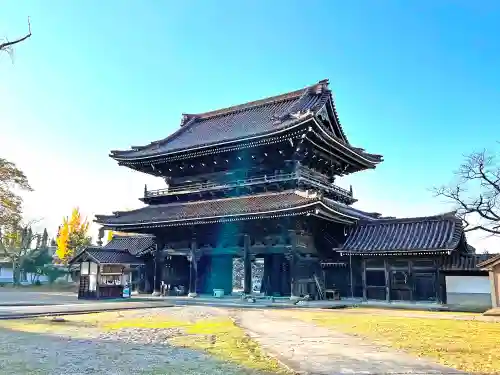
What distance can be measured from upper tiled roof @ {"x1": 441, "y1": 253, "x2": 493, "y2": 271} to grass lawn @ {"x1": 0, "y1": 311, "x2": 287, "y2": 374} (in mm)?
13044

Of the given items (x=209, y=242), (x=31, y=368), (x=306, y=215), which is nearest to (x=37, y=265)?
(x=209, y=242)

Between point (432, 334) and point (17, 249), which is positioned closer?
point (432, 334)

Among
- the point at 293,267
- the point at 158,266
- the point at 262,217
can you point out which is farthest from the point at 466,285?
the point at 158,266

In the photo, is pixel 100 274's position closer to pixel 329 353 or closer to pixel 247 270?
pixel 247 270

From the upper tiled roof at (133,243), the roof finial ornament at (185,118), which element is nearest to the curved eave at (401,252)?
the upper tiled roof at (133,243)

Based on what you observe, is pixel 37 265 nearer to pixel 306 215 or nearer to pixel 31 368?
pixel 306 215

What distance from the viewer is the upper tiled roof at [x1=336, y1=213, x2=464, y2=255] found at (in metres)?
23.3

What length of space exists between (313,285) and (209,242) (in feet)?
24.8

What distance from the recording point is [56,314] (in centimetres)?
1820

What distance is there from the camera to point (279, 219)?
26.1m

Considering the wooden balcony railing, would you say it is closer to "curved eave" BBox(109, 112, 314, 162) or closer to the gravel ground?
"curved eave" BBox(109, 112, 314, 162)

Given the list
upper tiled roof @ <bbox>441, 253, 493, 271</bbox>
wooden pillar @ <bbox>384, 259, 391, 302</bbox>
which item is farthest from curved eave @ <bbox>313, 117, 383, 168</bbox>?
upper tiled roof @ <bbox>441, 253, 493, 271</bbox>

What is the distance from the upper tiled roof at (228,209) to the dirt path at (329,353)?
411 inches

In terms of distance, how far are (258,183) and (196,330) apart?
50.8ft
